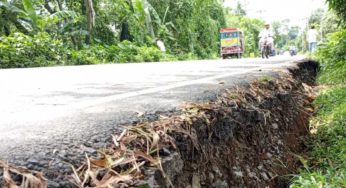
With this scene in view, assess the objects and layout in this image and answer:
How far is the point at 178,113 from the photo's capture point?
2244 millimetres

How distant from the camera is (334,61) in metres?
8.49

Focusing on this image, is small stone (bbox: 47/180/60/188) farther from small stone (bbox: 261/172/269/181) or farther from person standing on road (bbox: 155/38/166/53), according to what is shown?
person standing on road (bbox: 155/38/166/53)

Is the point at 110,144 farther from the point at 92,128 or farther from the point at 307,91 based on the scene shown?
the point at 307,91

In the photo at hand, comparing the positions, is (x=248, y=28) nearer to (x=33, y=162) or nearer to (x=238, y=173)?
(x=238, y=173)

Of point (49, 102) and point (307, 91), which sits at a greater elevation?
point (49, 102)

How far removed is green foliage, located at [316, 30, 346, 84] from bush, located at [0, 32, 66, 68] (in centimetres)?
666

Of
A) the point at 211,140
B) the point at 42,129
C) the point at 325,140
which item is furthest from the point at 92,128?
the point at 325,140

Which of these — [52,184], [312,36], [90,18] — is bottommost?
[52,184]

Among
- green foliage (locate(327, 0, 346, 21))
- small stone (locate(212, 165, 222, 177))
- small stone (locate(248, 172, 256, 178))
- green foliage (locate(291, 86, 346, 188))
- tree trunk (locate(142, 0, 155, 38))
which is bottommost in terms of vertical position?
green foliage (locate(291, 86, 346, 188))

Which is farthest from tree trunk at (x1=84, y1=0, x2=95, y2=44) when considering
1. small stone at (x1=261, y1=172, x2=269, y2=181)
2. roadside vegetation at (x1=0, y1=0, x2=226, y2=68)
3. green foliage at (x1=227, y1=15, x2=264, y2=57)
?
green foliage at (x1=227, y1=15, x2=264, y2=57)

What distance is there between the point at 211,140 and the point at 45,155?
1.15m

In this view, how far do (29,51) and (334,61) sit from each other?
23.9 feet

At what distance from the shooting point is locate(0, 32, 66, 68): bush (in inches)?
381

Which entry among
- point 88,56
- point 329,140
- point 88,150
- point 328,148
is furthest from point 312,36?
point 88,150
